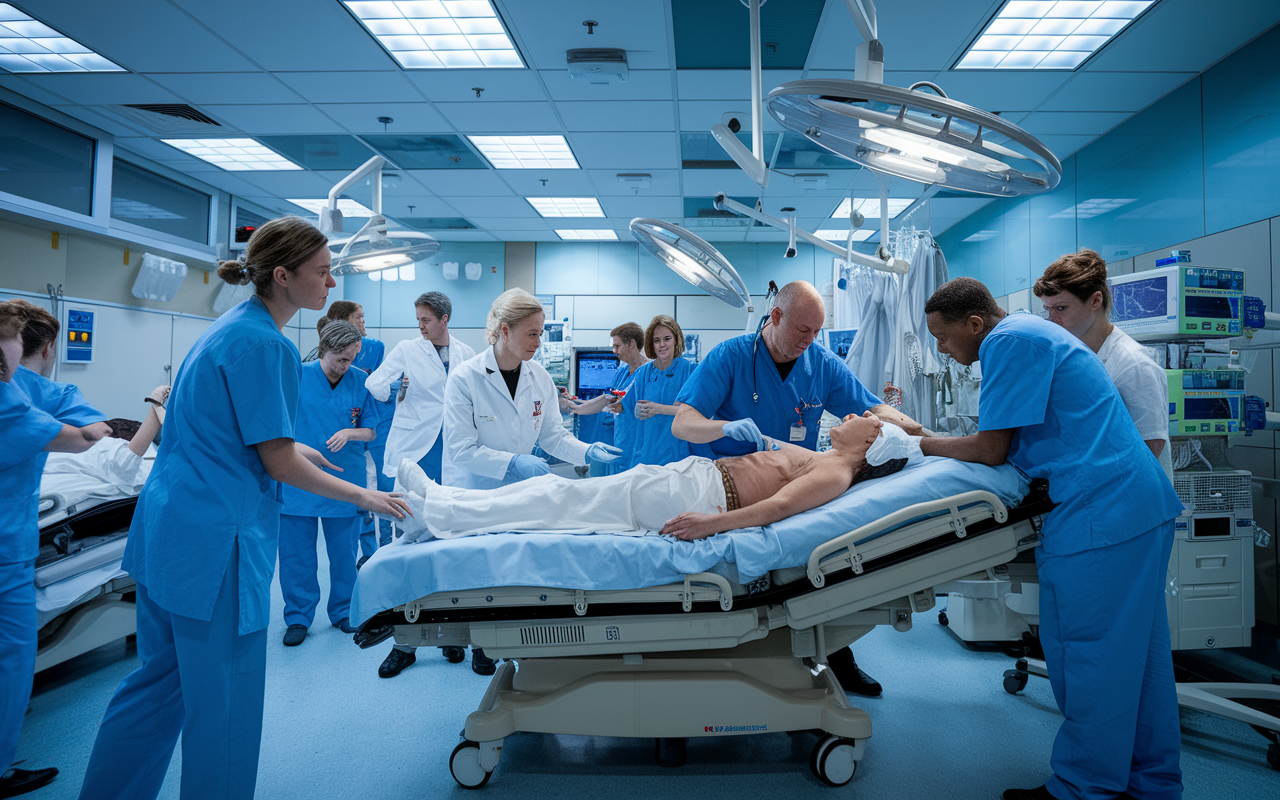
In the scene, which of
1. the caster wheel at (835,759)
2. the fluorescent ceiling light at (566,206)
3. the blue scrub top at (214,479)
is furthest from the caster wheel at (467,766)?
the fluorescent ceiling light at (566,206)

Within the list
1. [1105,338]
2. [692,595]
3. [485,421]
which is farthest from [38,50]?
[1105,338]

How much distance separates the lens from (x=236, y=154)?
520 centimetres

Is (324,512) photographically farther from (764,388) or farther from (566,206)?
(566,206)

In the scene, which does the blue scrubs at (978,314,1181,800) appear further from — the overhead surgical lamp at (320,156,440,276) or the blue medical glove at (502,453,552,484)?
the overhead surgical lamp at (320,156,440,276)

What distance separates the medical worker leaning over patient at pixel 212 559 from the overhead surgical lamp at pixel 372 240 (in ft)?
6.25

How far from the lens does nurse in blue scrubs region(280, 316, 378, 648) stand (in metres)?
3.05

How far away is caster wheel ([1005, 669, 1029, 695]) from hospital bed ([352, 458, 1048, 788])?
1041 millimetres

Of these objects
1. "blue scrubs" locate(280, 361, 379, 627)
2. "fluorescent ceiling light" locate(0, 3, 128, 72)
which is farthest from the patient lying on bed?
"fluorescent ceiling light" locate(0, 3, 128, 72)

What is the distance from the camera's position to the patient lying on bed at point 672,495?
187 centimetres

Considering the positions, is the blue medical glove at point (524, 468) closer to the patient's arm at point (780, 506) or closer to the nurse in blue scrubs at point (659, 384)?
the patient's arm at point (780, 506)

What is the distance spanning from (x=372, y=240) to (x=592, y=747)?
2.69m

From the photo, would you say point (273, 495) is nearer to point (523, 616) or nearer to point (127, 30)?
point (523, 616)

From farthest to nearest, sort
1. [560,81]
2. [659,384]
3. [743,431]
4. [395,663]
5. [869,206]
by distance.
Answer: [869,206] → [659,384] → [560,81] → [395,663] → [743,431]

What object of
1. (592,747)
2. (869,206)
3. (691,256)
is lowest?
(592,747)
